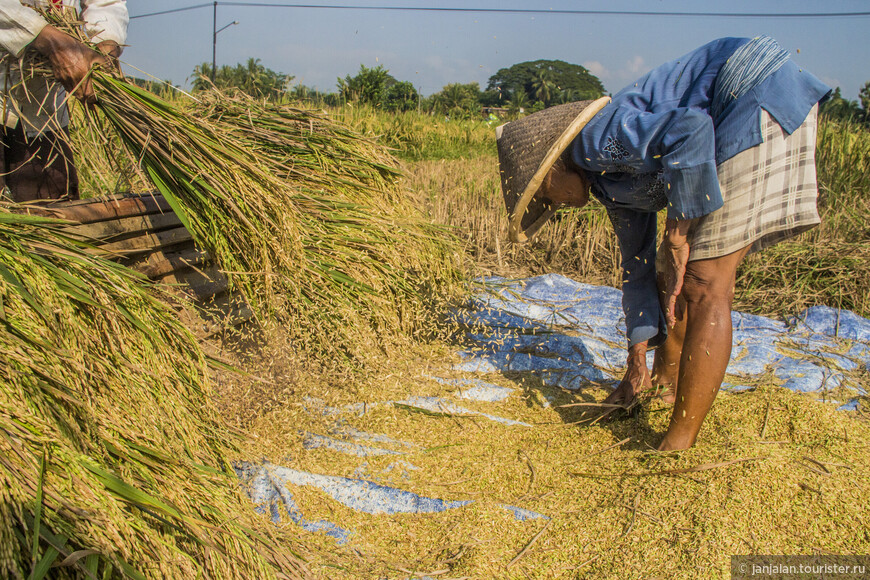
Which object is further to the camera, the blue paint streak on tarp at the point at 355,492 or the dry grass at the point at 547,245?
the dry grass at the point at 547,245

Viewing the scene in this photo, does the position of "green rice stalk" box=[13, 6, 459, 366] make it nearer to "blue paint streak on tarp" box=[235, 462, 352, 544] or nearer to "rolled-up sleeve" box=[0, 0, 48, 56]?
"rolled-up sleeve" box=[0, 0, 48, 56]

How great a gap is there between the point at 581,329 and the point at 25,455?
2.96 meters

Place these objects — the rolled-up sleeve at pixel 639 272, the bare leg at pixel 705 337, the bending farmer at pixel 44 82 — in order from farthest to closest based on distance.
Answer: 1. the rolled-up sleeve at pixel 639 272
2. the bending farmer at pixel 44 82
3. the bare leg at pixel 705 337

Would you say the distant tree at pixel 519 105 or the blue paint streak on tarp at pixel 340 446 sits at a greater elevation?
the distant tree at pixel 519 105

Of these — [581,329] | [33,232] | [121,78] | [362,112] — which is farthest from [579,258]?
[362,112]

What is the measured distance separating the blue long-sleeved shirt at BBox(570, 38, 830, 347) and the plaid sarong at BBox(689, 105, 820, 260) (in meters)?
0.06

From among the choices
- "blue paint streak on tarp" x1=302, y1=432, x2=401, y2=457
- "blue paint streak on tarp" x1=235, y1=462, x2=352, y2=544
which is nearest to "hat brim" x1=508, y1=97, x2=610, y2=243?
"blue paint streak on tarp" x1=302, y1=432, x2=401, y2=457

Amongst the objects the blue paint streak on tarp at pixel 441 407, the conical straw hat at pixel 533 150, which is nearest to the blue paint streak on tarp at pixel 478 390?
the blue paint streak on tarp at pixel 441 407

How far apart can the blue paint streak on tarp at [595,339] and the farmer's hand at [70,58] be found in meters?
2.08

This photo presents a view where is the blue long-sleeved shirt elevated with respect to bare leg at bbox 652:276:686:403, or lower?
elevated

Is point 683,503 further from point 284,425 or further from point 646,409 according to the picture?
point 284,425

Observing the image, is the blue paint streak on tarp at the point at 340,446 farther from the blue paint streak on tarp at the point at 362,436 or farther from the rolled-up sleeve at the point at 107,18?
the rolled-up sleeve at the point at 107,18

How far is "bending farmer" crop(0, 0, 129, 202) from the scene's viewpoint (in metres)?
2.06

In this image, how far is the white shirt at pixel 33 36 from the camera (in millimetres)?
2031
